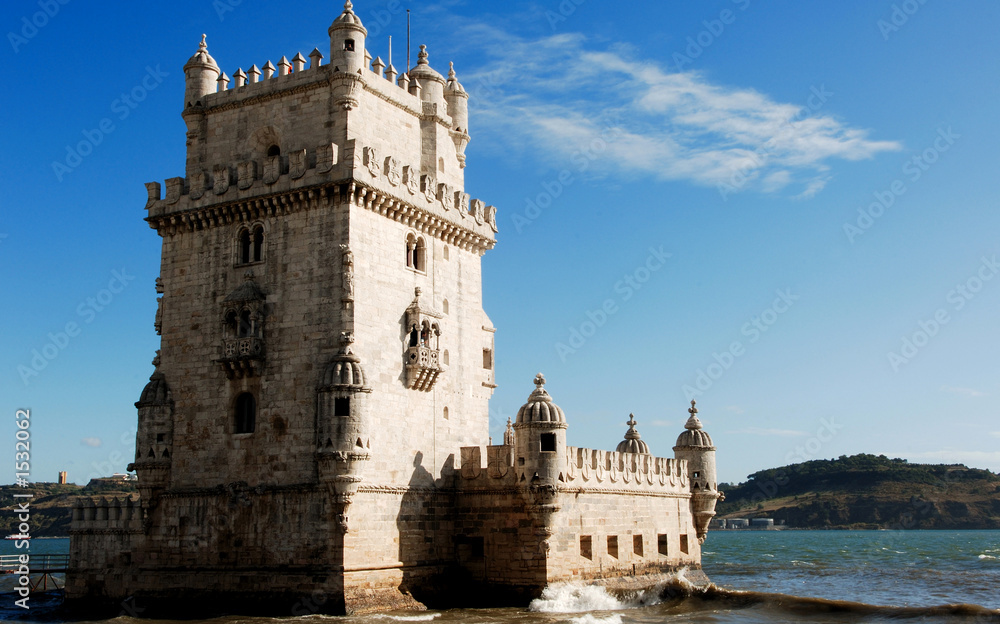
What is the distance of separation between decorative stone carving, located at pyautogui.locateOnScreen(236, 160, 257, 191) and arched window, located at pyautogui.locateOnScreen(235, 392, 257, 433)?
7.04 meters

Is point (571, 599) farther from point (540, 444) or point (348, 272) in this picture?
point (348, 272)

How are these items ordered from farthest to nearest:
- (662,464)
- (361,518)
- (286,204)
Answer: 1. (662,464)
2. (286,204)
3. (361,518)

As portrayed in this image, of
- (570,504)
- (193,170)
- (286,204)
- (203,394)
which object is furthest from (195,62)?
(570,504)

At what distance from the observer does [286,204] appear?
33.9 metres

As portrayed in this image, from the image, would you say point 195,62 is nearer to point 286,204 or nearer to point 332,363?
point 286,204

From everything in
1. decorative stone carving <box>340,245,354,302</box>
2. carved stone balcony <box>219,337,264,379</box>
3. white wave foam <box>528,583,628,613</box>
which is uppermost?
decorative stone carving <box>340,245,354,302</box>

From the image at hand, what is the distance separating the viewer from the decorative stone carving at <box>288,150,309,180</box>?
3356 centimetres

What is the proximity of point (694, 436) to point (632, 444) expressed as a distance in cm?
348

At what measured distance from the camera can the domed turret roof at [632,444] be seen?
43875mm

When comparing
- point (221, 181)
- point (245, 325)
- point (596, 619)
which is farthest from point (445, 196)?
point (596, 619)

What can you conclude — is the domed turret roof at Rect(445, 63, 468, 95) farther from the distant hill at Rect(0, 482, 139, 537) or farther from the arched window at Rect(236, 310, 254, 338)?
the distant hill at Rect(0, 482, 139, 537)

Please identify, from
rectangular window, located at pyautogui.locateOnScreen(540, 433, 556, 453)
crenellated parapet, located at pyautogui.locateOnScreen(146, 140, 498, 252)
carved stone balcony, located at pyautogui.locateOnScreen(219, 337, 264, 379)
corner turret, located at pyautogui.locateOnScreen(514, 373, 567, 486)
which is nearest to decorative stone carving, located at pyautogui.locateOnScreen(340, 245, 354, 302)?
crenellated parapet, located at pyautogui.locateOnScreen(146, 140, 498, 252)

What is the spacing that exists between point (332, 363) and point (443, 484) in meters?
6.60

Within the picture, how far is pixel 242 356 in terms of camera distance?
1304 inches
